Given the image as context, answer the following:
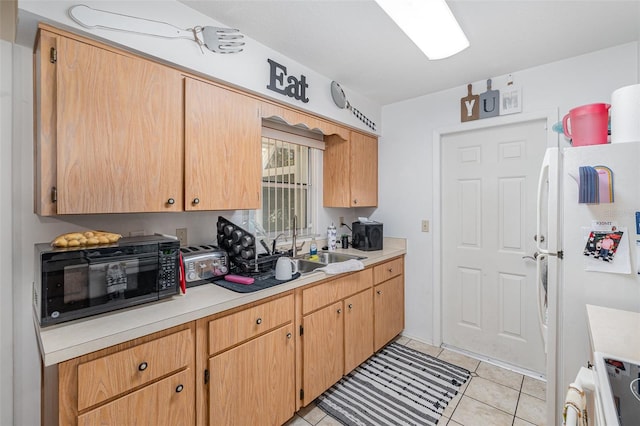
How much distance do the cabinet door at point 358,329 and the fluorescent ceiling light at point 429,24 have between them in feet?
5.82

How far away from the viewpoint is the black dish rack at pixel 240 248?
5.63 ft

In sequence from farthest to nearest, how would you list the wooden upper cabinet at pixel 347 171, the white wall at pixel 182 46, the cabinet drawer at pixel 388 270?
1. the wooden upper cabinet at pixel 347 171
2. the cabinet drawer at pixel 388 270
3. the white wall at pixel 182 46

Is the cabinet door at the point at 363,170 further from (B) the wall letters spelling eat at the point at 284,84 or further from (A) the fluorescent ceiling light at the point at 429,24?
(A) the fluorescent ceiling light at the point at 429,24

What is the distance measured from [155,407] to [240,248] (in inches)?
32.8

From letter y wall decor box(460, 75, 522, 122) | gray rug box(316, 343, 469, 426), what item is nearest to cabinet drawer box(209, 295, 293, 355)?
gray rug box(316, 343, 469, 426)

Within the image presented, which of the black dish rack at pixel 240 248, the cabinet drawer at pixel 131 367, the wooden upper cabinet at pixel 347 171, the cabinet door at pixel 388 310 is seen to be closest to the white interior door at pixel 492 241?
the cabinet door at pixel 388 310

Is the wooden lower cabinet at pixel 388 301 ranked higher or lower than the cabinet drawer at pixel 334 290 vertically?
lower

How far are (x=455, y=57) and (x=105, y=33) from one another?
6.91 ft

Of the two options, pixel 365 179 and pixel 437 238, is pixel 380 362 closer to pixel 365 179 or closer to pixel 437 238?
pixel 437 238

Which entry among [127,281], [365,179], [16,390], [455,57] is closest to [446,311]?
[365,179]

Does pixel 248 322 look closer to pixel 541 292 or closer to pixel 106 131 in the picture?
pixel 106 131

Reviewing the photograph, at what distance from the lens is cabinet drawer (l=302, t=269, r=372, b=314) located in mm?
1809

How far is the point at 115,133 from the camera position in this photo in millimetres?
1285

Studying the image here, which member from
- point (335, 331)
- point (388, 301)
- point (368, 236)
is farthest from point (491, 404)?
point (368, 236)
